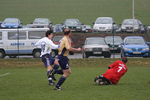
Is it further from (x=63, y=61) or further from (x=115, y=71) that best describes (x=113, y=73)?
(x=63, y=61)

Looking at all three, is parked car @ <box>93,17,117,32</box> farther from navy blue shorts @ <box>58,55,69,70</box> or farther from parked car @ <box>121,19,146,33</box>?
navy blue shorts @ <box>58,55,69,70</box>

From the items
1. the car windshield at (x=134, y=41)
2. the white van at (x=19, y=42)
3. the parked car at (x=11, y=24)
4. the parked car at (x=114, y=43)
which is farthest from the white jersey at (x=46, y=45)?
the parked car at (x=11, y=24)

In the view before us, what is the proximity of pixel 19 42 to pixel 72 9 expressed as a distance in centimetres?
5034

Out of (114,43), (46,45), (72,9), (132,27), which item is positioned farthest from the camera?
(72,9)

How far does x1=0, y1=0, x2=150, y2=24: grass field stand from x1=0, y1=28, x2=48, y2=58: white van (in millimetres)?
36131

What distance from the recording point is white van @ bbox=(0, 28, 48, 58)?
39594 millimetres

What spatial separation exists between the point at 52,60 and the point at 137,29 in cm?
3390

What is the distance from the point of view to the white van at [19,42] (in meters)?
39.6

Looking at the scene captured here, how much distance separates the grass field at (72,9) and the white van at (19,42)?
3613cm

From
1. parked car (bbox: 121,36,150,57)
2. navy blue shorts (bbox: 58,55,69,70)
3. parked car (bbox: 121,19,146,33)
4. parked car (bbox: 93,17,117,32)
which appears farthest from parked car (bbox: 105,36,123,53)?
navy blue shorts (bbox: 58,55,69,70)

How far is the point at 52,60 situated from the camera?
63.6 ft

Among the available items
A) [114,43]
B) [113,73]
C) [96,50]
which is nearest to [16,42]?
[96,50]

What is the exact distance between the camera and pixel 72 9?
294ft

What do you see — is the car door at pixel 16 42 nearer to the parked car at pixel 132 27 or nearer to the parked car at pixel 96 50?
the parked car at pixel 96 50
